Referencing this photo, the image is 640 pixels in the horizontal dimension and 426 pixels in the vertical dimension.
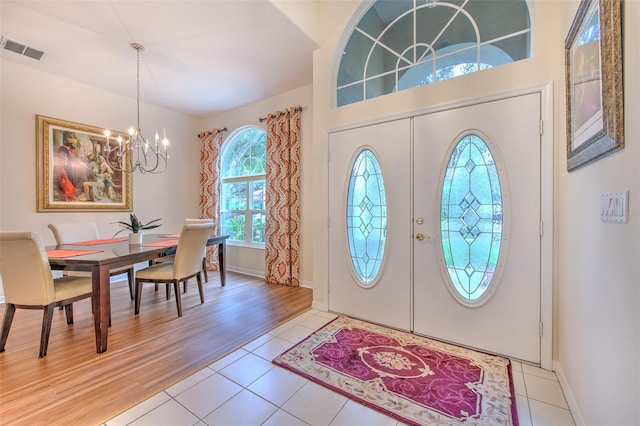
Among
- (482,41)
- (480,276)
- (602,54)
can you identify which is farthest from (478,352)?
(482,41)

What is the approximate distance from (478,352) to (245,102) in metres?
4.70

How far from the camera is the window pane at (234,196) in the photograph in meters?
4.88

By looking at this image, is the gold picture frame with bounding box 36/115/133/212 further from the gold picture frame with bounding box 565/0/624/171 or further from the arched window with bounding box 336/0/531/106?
the gold picture frame with bounding box 565/0/624/171

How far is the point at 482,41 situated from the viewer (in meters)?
2.14

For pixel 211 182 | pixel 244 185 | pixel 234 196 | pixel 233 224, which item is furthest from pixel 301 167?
pixel 211 182

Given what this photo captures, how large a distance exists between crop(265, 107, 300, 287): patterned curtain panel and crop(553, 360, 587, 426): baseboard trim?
9.68ft

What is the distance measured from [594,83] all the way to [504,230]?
3.57 feet

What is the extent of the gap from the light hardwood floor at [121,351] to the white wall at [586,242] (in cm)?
224

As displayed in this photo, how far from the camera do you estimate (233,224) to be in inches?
197

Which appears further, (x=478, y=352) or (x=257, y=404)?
(x=478, y=352)

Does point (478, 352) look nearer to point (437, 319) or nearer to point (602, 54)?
point (437, 319)

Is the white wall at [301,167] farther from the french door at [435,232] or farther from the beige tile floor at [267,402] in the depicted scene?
the beige tile floor at [267,402]

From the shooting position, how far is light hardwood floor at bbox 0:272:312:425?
1.58 m

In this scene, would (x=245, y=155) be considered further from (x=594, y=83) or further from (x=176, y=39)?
(x=594, y=83)
